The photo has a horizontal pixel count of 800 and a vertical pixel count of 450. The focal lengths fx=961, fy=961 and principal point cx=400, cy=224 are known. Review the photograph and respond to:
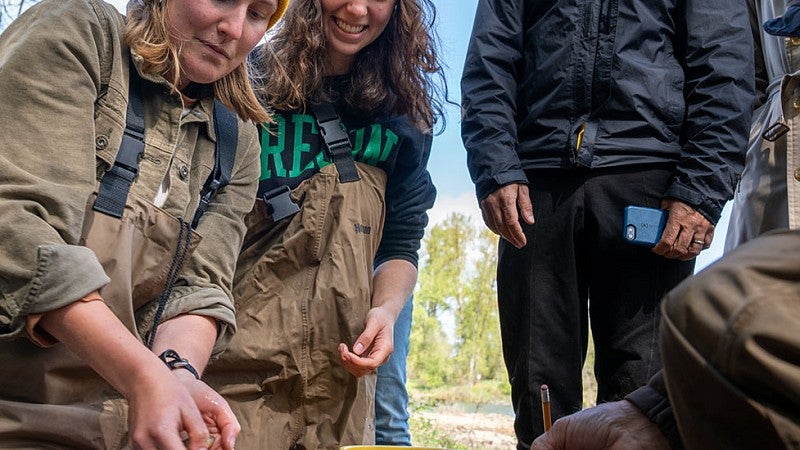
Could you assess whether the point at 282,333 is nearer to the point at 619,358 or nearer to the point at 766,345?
the point at 619,358

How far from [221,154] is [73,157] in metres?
0.49

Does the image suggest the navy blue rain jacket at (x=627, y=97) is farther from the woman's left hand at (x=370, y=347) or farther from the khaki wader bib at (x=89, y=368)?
the khaki wader bib at (x=89, y=368)

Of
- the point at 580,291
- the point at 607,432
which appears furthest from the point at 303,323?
the point at 607,432

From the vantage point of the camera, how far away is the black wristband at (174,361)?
190 cm

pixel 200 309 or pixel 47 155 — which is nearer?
pixel 47 155

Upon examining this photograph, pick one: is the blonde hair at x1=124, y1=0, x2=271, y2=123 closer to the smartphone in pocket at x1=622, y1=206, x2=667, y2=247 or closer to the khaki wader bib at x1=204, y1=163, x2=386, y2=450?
the khaki wader bib at x1=204, y1=163, x2=386, y2=450

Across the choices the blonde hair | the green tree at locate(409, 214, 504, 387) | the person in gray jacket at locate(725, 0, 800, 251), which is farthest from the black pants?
the green tree at locate(409, 214, 504, 387)

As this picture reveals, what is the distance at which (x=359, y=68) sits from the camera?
3062 millimetres

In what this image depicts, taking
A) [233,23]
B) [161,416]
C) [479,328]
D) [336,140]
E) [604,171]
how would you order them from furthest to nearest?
[479,328] → [336,140] → [604,171] → [233,23] → [161,416]

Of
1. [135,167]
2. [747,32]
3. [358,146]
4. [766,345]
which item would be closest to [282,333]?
[358,146]

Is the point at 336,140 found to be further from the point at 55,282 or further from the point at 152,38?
the point at 55,282

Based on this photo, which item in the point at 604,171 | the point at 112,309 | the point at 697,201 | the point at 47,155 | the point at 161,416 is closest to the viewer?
the point at 161,416

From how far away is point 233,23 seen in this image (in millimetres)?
2113

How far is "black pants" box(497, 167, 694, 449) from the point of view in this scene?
8.59 feet
